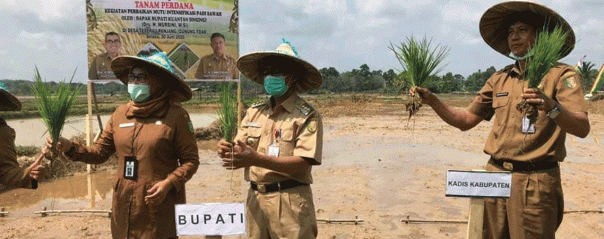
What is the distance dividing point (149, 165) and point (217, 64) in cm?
591

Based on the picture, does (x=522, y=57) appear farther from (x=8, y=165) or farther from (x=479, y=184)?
(x=8, y=165)

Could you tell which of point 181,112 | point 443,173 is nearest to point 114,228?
point 181,112

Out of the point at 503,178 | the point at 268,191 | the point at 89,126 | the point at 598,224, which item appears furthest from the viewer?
the point at 89,126

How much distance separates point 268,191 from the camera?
2.79 m

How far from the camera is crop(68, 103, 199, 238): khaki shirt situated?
2779 millimetres

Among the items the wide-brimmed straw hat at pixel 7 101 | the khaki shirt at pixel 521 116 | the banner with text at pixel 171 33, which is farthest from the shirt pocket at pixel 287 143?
the banner with text at pixel 171 33

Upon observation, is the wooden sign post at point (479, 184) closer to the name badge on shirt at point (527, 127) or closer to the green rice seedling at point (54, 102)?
the name badge on shirt at point (527, 127)

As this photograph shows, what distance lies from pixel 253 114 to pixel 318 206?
13.0 feet

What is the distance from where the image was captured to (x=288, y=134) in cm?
276

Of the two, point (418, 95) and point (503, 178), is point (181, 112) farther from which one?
point (503, 178)

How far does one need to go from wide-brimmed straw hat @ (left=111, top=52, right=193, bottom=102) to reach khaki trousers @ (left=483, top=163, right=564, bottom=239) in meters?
2.18

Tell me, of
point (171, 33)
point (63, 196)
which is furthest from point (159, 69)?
point (63, 196)

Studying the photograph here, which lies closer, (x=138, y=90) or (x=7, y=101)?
(x=138, y=90)

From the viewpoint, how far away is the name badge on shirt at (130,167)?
278 centimetres
